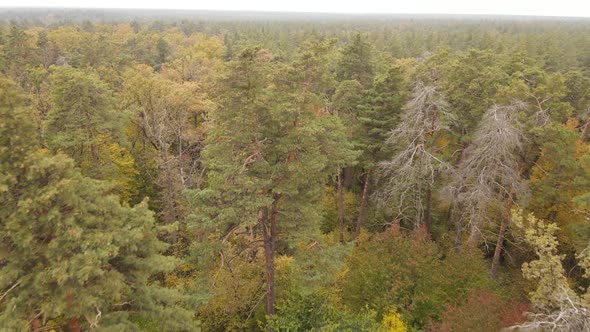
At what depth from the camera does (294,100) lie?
42.8 feet

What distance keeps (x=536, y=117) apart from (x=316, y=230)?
11237mm

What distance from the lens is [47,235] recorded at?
8867 millimetres

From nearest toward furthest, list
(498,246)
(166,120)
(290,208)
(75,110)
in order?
(290,208)
(75,110)
(498,246)
(166,120)

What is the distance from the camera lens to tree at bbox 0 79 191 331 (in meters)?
8.15

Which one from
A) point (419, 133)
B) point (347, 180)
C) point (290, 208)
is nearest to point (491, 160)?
point (419, 133)

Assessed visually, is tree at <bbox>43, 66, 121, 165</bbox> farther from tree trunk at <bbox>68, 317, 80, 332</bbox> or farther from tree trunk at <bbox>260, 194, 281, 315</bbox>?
tree trunk at <bbox>68, 317, 80, 332</bbox>

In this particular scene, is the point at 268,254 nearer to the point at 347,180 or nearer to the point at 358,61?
the point at 358,61

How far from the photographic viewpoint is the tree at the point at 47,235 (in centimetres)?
815

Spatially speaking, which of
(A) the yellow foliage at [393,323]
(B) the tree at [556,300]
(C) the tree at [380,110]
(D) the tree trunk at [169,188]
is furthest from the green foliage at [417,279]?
(D) the tree trunk at [169,188]

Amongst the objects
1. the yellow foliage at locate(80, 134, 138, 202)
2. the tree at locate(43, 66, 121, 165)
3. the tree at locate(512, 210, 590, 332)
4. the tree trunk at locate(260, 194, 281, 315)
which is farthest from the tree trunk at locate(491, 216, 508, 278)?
the tree at locate(43, 66, 121, 165)

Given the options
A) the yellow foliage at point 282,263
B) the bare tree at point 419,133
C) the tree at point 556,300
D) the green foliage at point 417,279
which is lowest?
the yellow foliage at point 282,263

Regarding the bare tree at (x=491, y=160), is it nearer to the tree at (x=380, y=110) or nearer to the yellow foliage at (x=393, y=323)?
the tree at (x=380, y=110)

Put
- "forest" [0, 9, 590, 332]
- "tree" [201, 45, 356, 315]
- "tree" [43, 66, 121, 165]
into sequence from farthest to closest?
1. "tree" [43, 66, 121, 165]
2. "tree" [201, 45, 356, 315]
3. "forest" [0, 9, 590, 332]

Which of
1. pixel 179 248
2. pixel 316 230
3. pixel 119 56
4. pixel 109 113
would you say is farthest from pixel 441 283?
pixel 119 56
